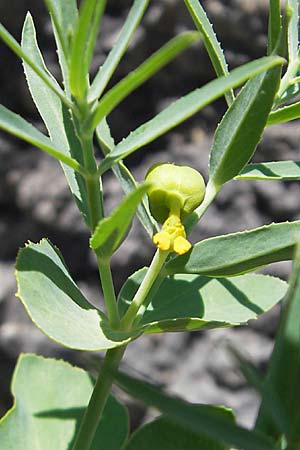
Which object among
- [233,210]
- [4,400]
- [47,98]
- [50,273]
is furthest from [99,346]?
[4,400]

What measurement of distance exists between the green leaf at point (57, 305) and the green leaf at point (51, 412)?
18 centimetres

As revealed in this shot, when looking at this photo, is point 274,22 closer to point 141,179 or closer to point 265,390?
point 265,390

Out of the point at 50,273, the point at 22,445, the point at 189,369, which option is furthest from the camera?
the point at 189,369

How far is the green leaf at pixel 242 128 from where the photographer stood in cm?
47

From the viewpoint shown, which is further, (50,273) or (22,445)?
(22,445)

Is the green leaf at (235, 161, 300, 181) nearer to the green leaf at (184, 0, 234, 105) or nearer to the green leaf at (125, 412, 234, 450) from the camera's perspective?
the green leaf at (184, 0, 234, 105)

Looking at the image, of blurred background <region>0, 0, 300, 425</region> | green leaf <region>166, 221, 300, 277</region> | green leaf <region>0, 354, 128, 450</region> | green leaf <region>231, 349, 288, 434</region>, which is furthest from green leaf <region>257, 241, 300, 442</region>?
blurred background <region>0, 0, 300, 425</region>

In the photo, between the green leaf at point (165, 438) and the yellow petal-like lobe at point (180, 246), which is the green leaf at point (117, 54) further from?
the green leaf at point (165, 438)

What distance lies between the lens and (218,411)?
0.56 metres

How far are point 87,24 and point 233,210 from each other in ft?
4.33

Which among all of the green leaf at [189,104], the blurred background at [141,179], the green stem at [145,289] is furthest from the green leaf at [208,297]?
the blurred background at [141,179]

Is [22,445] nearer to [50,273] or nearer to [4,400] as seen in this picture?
[50,273]

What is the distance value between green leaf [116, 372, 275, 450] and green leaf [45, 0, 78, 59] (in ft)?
0.66

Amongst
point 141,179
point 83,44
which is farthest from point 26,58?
point 141,179
